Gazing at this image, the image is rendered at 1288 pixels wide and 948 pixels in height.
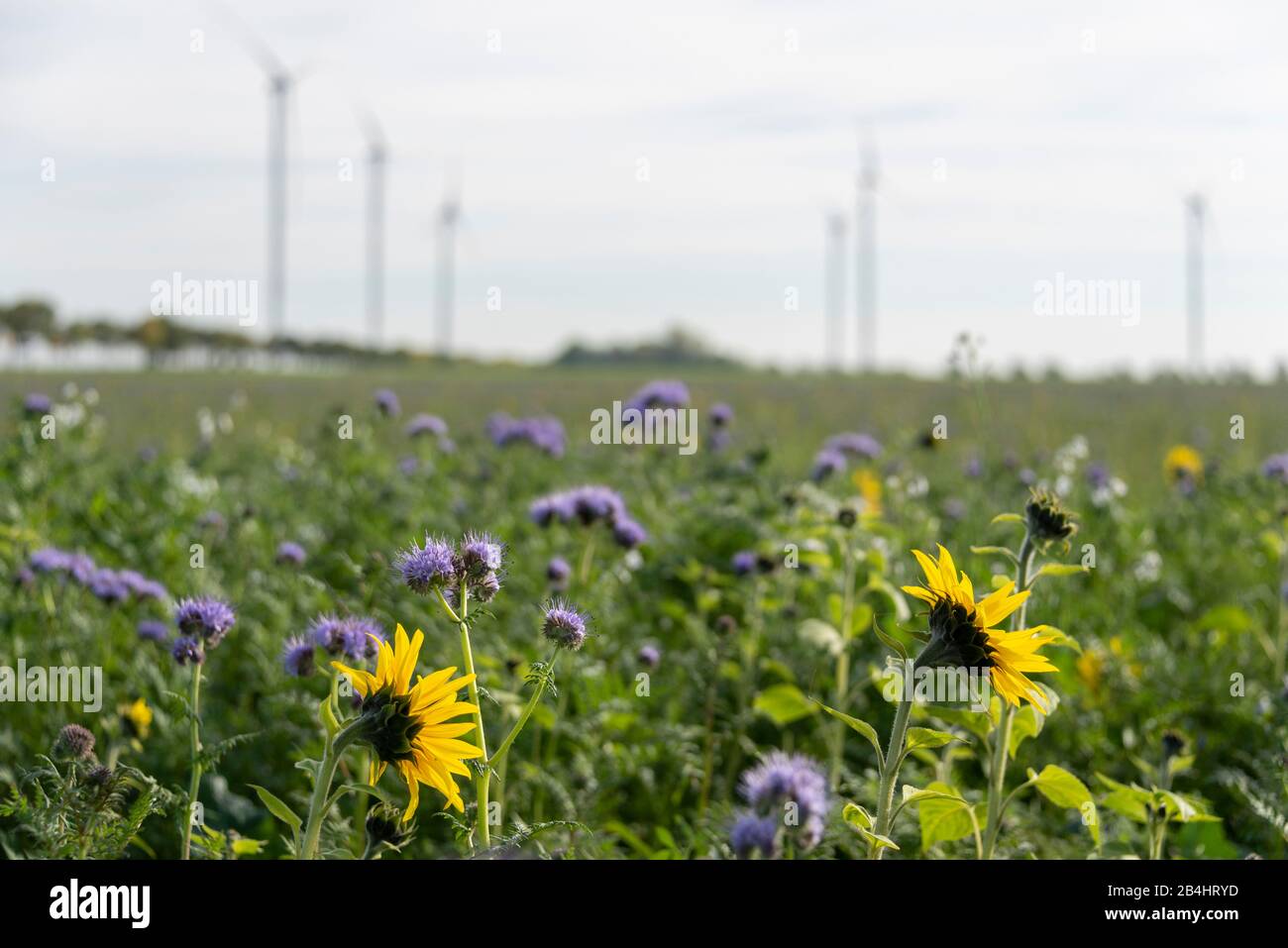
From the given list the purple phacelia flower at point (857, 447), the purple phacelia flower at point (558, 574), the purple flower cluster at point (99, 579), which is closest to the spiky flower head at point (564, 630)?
the purple phacelia flower at point (558, 574)

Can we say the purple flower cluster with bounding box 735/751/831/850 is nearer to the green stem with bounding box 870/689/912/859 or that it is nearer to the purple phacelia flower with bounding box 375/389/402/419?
the green stem with bounding box 870/689/912/859

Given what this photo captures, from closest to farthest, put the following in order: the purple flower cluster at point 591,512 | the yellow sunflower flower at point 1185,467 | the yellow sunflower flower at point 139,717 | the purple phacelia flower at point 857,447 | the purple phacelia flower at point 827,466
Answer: the yellow sunflower flower at point 139,717, the purple flower cluster at point 591,512, the purple phacelia flower at point 827,466, the purple phacelia flower at point 857,447, the yellow sunflower flower at point 1185,467

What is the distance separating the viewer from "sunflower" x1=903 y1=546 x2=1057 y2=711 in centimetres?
192

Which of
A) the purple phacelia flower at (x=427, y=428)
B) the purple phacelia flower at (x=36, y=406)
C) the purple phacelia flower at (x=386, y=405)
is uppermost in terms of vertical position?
the purple phacelia flower at (x=386, y=405)

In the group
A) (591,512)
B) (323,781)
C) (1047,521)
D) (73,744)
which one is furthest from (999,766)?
(73,744)

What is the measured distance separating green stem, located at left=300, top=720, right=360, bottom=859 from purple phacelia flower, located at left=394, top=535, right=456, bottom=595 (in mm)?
264

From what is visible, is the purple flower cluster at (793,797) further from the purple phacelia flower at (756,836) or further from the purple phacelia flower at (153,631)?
the purple phacelia flower at (153,631)

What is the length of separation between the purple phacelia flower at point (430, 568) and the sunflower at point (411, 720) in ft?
0.60

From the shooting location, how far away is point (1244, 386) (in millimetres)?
17422

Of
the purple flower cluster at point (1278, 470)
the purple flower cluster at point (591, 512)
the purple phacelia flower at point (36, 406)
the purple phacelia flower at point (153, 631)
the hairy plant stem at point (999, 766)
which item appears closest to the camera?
the hairy plant stem at point (999, 766)

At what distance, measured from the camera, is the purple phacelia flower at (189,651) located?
8.41 feet

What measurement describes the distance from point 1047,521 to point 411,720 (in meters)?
1.33

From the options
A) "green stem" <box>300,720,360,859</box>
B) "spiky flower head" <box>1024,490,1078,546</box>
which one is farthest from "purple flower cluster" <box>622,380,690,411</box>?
"green stem" <box>300,720,360,859</box>
